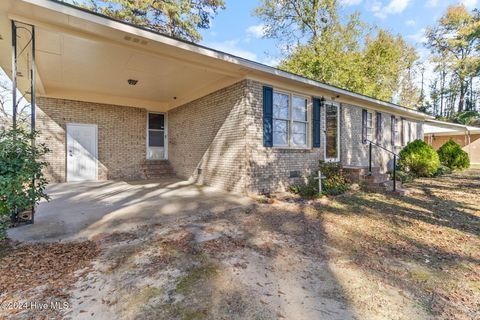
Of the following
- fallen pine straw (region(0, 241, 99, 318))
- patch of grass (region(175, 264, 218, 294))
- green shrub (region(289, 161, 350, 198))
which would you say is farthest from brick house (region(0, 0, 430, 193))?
patch of grass (region(175, 264, 218, 294))

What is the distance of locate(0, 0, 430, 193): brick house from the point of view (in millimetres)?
4828

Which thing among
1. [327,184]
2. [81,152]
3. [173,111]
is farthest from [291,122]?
[81,152]

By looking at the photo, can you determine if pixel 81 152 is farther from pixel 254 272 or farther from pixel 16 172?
pixel 254 272

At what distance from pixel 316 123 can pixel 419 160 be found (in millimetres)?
5369

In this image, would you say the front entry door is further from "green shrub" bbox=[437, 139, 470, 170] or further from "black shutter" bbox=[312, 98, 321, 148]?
"green shrub" bbox=[437, 139, 470, 170]

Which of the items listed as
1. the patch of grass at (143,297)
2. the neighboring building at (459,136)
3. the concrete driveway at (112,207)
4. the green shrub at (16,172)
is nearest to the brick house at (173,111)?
the concrete driveway at (112,207)

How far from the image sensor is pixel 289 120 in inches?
290

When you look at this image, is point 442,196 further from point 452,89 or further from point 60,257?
point 452,89

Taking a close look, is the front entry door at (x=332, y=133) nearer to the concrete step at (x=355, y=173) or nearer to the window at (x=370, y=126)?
the concrete step at (x=355, y=173)

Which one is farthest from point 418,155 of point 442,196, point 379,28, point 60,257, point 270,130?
point 379,28

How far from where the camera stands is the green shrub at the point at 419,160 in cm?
1012

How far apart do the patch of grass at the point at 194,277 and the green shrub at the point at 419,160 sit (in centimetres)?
1062

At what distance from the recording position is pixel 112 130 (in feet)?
31.0

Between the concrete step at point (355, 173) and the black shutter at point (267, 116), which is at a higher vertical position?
the black shutter at point (267, 116)
